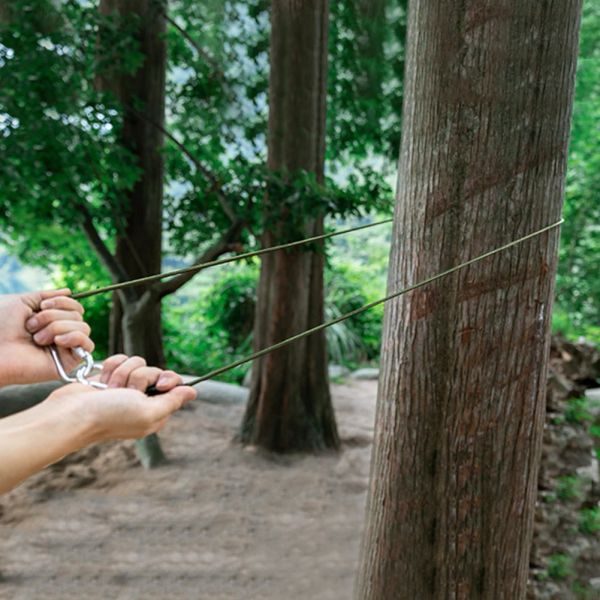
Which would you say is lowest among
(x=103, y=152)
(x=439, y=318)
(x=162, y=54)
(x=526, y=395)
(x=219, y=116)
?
(x=526, y=395)

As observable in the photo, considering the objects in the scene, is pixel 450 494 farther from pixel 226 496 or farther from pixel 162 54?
pixel 162 54

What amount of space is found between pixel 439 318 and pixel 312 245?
269 cm

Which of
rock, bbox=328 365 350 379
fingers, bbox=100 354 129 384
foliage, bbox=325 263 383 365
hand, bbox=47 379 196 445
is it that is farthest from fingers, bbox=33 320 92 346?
foliage, bbox=325 263 383 365

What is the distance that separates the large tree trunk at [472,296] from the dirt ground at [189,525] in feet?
5.48

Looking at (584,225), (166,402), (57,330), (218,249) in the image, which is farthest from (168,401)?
(584,225)

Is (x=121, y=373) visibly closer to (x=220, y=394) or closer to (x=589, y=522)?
(x=589, y=522)

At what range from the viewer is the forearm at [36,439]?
1106 millimetres

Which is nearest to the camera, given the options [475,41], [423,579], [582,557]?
[475,41]

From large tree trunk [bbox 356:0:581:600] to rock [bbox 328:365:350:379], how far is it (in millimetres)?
5443

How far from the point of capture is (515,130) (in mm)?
1823

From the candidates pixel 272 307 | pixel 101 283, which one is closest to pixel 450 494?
pixel 272 307

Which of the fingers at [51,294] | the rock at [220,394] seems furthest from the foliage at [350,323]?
the fingers at [51,294]

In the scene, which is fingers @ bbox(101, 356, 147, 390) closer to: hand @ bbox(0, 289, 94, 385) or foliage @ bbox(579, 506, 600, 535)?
hand @ bbox(0, 289, 94, 385)

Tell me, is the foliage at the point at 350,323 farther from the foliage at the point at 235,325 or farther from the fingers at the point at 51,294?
the fingers at the point at 51,294
